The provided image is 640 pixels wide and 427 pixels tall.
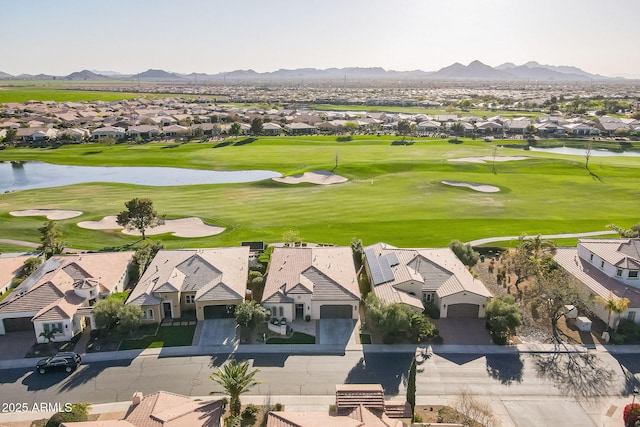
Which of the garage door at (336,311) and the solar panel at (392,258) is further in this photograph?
the solar panel at (392,258)

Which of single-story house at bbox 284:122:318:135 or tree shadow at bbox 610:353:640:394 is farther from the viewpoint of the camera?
single-story house at bbox 284:122:318:135

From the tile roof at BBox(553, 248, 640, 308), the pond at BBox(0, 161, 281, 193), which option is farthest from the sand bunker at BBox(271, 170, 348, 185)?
the tile roof at BBox(553, 248, 640, 308)

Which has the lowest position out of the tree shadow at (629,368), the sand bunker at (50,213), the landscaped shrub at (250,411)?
the tree shadow at (629,368)

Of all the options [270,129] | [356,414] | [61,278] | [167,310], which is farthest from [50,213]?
[270,129]

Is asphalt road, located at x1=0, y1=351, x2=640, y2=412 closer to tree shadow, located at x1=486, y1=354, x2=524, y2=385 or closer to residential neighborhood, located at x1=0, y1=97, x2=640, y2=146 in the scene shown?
tree shadow, located at x1=486, y1=354, x2=524, y2=385

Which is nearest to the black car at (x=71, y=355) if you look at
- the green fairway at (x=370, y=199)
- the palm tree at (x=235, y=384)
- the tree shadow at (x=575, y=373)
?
the palm tree at (x=235, y=384)

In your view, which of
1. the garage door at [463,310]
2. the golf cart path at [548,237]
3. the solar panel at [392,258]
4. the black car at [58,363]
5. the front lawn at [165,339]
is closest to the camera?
the black car at [58,363]

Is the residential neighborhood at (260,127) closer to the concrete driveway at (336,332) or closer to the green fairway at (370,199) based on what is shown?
the green fairway at (370,199)
